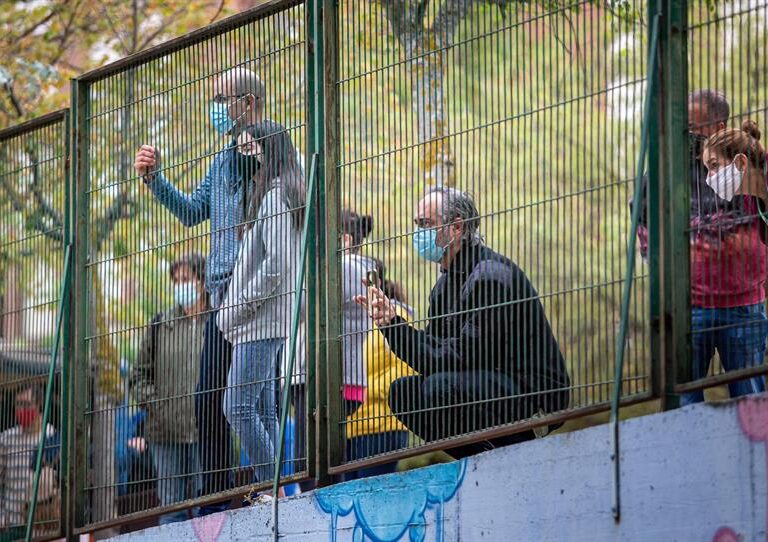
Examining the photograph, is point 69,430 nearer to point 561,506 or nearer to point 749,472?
point 561,506

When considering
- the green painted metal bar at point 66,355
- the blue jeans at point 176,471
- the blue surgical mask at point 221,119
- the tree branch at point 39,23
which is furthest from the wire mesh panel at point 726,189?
the tree branch at point 39,23

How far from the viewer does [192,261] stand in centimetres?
788

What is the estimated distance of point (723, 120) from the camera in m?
5.77

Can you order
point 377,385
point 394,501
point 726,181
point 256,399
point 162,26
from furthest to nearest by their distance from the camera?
1. point 162,26
2. point 256,399
3. point 377,385
4. point 394,501
5. point 726,181

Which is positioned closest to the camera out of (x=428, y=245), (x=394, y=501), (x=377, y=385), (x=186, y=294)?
(x=394, y=501)

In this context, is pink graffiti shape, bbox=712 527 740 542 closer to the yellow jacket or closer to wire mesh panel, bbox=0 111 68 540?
the yellow jacket

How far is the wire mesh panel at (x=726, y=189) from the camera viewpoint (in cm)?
568

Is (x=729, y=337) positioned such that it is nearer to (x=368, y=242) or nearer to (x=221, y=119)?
(x=368, y=242)

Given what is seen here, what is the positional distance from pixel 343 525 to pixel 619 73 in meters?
2.34

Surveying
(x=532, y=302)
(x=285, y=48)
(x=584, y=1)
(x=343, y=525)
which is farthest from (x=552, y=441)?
(x=285, y=48)

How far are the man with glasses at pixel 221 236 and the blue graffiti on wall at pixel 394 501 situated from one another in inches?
37.4

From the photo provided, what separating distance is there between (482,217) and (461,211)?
0.46ft

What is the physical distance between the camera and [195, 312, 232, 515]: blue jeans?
297 inches

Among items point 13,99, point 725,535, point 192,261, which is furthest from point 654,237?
point 13,99
